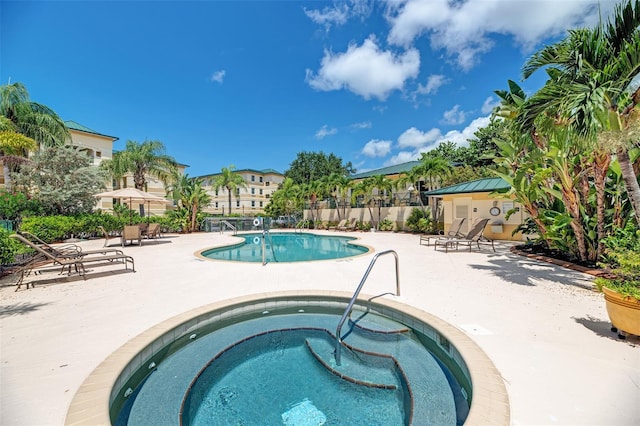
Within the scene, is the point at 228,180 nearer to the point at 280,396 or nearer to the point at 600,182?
the point at 600,182

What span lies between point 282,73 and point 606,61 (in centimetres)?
2069

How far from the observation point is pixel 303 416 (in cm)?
260

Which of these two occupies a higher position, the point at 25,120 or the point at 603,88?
the point at 25,120

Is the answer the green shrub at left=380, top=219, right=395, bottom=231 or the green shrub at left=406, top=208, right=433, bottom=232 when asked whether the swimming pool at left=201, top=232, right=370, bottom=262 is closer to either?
the green shrub at left=406, top=208, right=433, bottom=232

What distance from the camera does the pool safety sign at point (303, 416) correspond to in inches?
99.0

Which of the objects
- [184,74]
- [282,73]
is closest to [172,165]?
[184,74]

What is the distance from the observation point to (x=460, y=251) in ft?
35.6

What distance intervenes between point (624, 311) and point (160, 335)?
587 centimetres

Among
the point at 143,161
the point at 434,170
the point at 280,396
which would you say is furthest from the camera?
the point at 143,161

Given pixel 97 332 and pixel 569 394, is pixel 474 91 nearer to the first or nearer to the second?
pixel 569 394

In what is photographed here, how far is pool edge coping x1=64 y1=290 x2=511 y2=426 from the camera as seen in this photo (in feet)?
6.87

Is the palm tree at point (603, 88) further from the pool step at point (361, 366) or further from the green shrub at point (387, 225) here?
the green shrub at point (387, 225)

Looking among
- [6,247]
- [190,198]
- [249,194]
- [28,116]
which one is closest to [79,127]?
[28,116]

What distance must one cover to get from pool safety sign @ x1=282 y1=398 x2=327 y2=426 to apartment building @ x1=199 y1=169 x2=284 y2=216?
4423 centimetres
